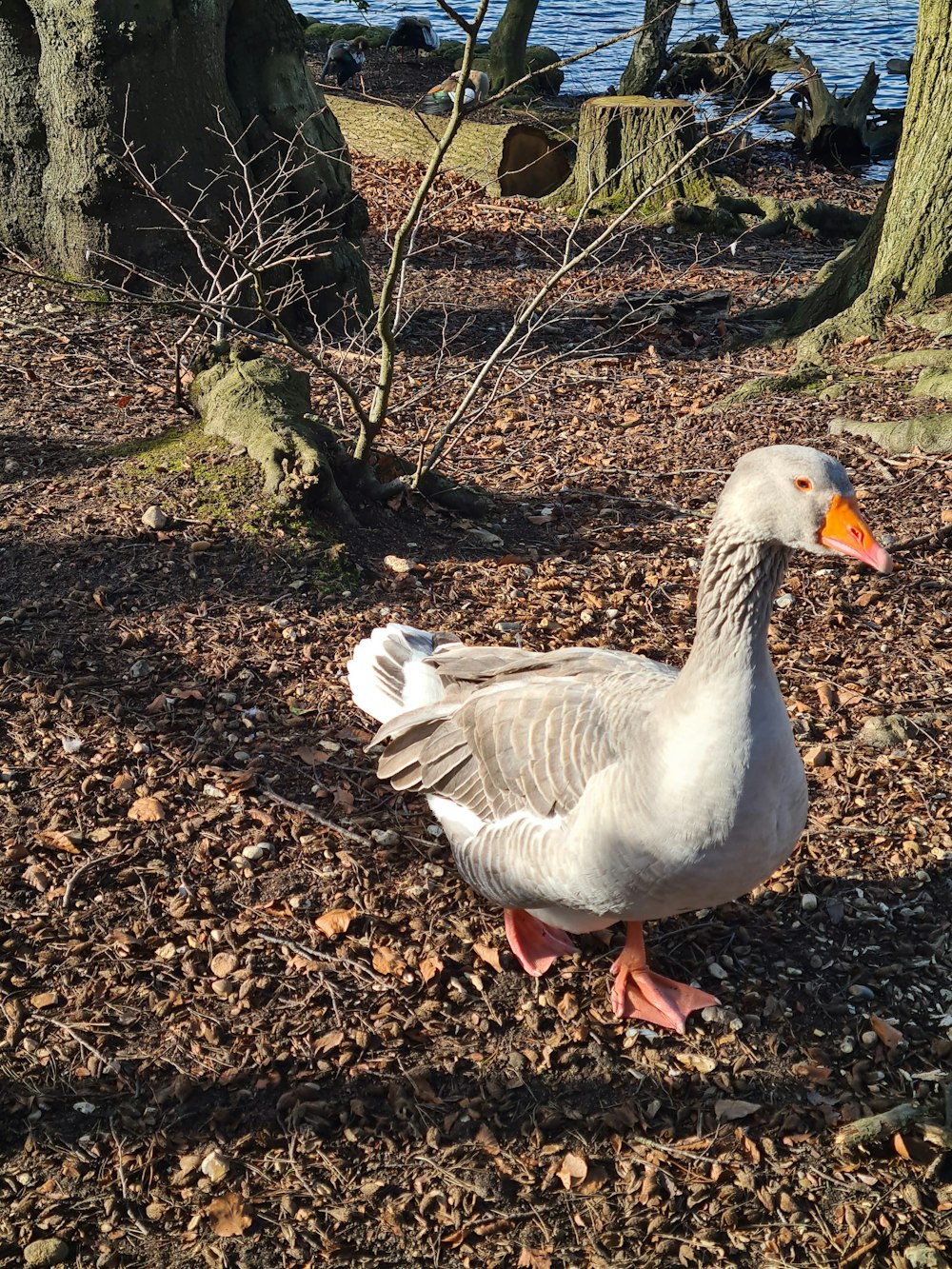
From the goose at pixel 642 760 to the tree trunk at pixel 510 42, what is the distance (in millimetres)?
17686

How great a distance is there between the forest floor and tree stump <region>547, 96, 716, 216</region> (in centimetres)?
601

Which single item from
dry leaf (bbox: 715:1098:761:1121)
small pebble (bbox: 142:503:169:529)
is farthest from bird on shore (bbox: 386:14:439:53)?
dry leaf (bbox: 715:1098:761:1121)

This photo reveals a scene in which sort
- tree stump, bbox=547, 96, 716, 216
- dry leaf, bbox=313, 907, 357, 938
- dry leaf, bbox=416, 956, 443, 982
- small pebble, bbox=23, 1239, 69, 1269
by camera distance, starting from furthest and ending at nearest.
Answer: tree stump, bbox=547, 96, 716, 216, dry leaf, bbox=313, 907, 357, 938, dry leaf, bbox=416, 956, 443, 982, small pebble, bbox=23, 1239, 69, 1269

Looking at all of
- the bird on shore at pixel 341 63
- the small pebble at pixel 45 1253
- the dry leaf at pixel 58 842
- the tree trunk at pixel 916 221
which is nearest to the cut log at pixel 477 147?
the bird on shore at pixel 341 63

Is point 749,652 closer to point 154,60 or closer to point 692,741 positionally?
point 692,741

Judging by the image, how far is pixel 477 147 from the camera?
12.8 m

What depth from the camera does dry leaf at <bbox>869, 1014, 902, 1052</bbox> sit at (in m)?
3.33

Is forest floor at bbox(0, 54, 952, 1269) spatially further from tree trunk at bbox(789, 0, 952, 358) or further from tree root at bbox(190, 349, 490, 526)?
tree trunk at bbox(789, 0, 952, 358)

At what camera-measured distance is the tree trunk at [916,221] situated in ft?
22.9

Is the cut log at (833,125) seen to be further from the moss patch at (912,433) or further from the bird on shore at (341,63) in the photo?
the moss patch at (912,433)

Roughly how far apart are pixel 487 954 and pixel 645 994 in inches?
20.8

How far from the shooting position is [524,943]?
358 cm

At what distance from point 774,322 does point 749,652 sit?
6.58 meters

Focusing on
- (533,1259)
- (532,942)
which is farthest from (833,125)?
(533,1259)
